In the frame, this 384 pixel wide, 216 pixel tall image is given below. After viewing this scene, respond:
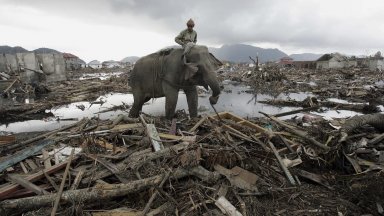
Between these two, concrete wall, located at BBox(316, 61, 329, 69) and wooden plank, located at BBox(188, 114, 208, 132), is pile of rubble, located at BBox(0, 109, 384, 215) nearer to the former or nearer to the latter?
wooden plank, located at BBox(188, 114, 208, 132)

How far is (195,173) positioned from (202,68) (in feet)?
12.4

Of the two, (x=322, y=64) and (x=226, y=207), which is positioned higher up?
(x=322, y=64)

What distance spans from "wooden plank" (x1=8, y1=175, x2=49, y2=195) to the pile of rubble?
0.05 feet

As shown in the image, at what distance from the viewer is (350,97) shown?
18078mm

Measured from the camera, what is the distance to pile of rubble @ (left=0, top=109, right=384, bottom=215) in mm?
4406

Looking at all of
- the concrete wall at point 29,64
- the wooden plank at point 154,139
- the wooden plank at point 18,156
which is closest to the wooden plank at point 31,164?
the wooden plank at point 18,156

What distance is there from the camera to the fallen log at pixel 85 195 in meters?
4.24

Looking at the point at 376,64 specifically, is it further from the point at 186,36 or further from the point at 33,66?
the point at 186,36

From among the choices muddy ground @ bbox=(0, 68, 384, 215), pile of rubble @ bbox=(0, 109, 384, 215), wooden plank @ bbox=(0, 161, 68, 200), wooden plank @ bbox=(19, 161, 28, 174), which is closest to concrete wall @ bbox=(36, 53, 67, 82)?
muddy ground @ bbox=(0, 68, 384, 215)

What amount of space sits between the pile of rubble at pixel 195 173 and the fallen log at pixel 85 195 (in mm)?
13

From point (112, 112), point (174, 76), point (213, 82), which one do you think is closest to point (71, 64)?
point (112, 112)

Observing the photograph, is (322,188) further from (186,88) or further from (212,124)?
(186,88)

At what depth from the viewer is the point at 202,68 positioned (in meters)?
→ 8.05

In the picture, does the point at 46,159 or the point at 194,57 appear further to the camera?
the point at 194,57
